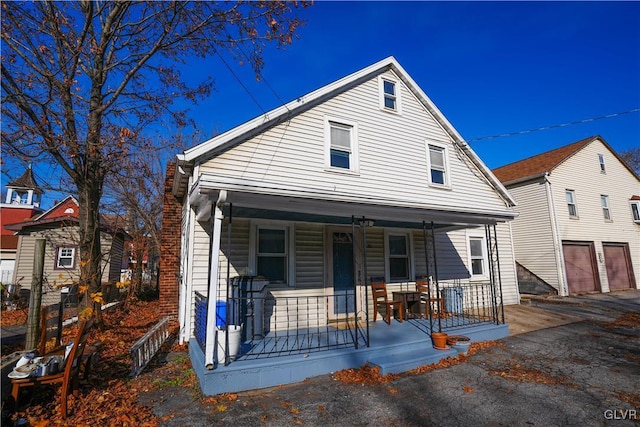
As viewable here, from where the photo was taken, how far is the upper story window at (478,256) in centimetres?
1171

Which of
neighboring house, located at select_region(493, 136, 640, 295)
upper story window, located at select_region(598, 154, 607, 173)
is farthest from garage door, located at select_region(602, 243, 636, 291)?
upper story window, located at select_region(598, 154, 607, 173)

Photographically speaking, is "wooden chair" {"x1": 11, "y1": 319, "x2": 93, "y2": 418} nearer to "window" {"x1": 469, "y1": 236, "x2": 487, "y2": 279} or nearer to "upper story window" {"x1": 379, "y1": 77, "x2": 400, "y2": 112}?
"upper story window" {"x1": 379, "y1": 77, "x2": 400, "y2": 112}

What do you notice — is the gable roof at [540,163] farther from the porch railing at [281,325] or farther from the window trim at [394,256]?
the porch railing at [281,325]

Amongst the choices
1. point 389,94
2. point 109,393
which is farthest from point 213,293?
point 389,94

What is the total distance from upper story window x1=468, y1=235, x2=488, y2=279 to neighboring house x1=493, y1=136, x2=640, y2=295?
6089 millimetres

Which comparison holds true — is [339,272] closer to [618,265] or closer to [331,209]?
[331,209]

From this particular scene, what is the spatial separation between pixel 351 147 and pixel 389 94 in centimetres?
277

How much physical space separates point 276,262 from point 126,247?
21492 millimetres

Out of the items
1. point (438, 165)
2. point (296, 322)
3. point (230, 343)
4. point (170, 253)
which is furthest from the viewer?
point (438, 165)

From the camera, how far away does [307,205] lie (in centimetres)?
595

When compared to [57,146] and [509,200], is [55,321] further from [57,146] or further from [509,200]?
[509,200]

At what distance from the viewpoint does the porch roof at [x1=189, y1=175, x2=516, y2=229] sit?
201 inches

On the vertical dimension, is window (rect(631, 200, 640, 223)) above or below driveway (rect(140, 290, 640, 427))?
above

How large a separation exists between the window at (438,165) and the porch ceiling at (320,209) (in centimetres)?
303
